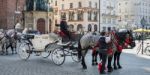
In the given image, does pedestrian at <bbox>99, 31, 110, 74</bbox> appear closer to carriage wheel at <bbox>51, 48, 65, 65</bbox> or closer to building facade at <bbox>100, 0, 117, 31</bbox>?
carriage wheel at <bbox>51, 48, 65, 65</bbox>

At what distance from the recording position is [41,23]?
5438 centimetres

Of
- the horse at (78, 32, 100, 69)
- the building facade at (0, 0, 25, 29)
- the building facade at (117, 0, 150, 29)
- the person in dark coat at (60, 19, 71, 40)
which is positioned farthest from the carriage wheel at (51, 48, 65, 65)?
the building facade at (117, 0, 150, 29)

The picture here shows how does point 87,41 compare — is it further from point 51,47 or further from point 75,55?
point 51,47

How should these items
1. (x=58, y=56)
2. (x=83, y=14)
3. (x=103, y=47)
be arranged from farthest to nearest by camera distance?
(x=83, y=14) < (x=58, y=56) < (x=103, y=47)

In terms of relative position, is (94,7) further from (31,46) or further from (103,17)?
(31,46)

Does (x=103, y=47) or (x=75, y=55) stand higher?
(x=103, y=47)

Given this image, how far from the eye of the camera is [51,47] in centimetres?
1858

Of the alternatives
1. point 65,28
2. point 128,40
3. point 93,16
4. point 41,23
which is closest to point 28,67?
point 65,28

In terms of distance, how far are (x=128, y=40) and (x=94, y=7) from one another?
72.1 metres

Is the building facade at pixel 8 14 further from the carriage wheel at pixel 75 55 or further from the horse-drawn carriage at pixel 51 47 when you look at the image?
the carriage wheel at pixel 75 55

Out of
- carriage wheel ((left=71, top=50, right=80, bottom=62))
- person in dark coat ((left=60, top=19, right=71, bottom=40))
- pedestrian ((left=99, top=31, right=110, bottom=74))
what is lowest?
carriage wheel ((left=71, top=50, right=80, bottom=62))

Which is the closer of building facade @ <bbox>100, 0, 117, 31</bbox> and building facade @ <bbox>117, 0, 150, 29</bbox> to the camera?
building facade @ <bbox>100, 0, 117, 31</bbox>

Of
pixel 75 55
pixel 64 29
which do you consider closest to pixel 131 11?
pixel 75 55

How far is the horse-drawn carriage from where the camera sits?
1770 cm
